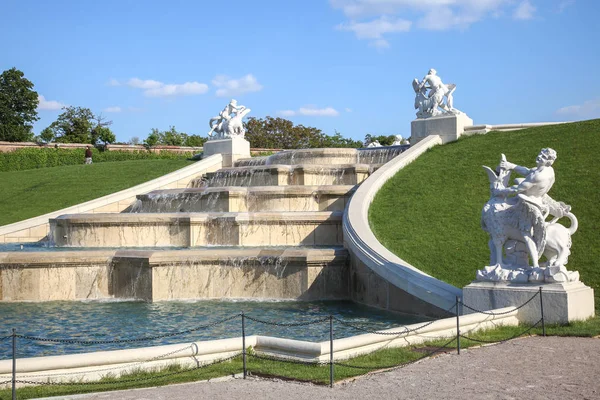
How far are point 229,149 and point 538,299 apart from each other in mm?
20381

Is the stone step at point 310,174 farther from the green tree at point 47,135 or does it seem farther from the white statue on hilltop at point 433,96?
the green tree at point 47,135

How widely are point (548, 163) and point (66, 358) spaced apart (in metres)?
7.72

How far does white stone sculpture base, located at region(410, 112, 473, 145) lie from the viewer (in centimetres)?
2534

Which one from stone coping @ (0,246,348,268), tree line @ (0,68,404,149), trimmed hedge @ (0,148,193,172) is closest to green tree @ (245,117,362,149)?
tree line @ (0,68,404,149)

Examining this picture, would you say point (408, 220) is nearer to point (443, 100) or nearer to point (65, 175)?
point (443, 100)

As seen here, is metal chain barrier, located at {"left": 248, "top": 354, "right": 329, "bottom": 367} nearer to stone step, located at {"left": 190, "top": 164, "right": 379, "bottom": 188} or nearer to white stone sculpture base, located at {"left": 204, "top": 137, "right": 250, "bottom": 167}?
stone step, located at {"left": 190, "top": 164, "right": 379, "bottom": 188}

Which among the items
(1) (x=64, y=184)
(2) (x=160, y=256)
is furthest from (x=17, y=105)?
(2) (x=160, y=256)

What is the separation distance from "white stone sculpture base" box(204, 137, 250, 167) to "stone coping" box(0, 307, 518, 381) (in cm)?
2039

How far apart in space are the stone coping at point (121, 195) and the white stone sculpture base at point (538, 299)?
52.4 feet

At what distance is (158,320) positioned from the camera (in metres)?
12.7

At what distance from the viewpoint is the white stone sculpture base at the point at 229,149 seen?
29.5 meters

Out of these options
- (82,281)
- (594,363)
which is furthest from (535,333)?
(82,281)

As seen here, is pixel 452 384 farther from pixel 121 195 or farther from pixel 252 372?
pixel 121 195

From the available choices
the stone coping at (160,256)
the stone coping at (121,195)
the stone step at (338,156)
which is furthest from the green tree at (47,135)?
the stone coping at (160,256)
